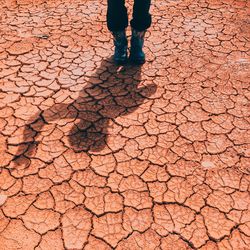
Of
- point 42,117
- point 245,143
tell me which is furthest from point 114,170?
point 245,143

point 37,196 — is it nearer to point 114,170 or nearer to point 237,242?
point 114,170

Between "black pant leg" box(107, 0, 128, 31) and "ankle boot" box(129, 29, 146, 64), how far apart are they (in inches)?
7.4

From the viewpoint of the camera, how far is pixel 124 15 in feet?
9.27

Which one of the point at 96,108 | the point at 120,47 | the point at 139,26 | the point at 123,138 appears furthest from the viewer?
the point at 120,47

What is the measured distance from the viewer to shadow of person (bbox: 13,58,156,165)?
8.07 feet

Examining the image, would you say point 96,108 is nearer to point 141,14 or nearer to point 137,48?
point 137,48

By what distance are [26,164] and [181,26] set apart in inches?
112

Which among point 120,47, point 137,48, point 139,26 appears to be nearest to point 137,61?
point 137,48

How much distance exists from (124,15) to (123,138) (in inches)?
49.7

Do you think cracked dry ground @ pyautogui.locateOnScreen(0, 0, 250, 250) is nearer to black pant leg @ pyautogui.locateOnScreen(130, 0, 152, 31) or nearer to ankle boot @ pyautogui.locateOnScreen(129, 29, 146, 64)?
ankle boot @ pyautogui.locateOnScreen(129, 29, 146, 64)

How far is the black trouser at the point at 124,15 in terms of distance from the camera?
2723mm

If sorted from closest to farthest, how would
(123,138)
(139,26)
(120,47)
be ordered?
(123,138) → (139,26) → (120,47)

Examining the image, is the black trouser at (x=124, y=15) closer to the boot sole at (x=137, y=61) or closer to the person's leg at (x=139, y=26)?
the person's leg at (x=139, y=26)

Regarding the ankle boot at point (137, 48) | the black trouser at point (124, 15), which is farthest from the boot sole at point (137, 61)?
the black trouser at point (124, 15)
